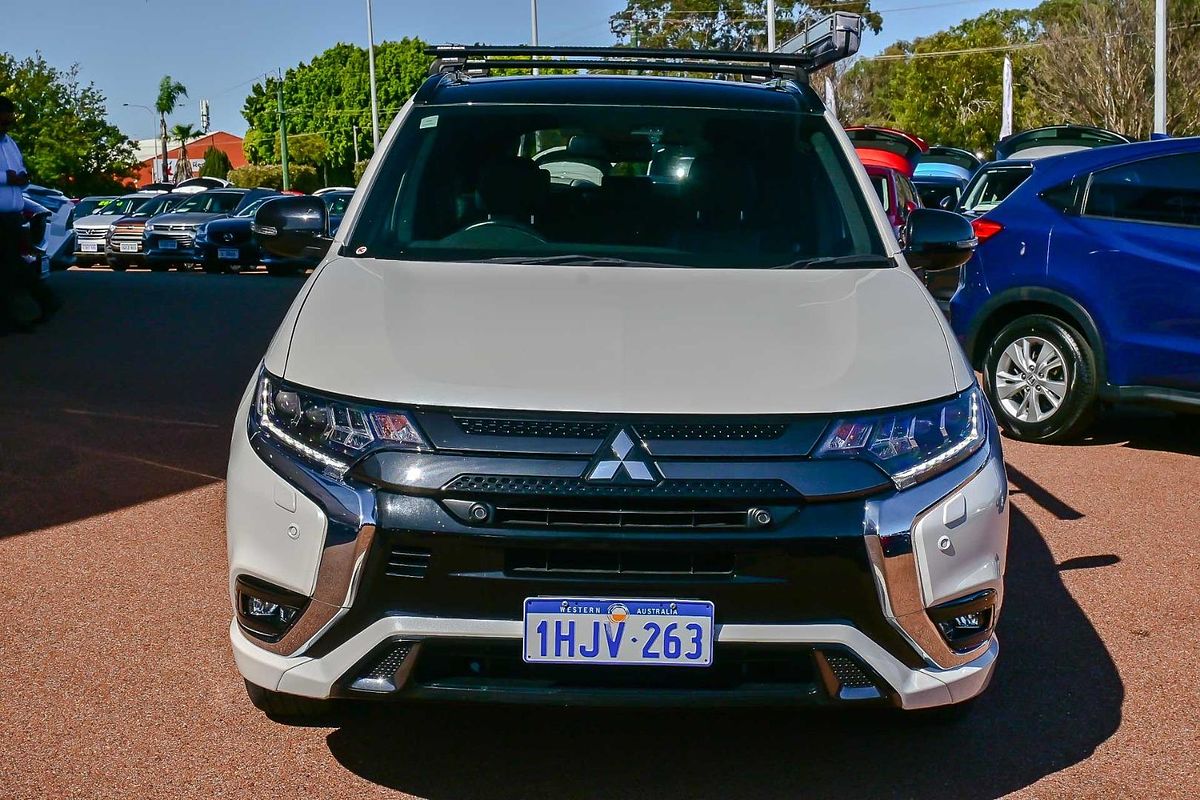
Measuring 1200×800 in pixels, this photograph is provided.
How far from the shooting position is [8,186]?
11.8 meters

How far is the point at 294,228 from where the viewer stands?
491cm

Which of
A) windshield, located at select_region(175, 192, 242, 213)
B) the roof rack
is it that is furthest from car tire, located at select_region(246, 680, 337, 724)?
windshield, located at select_region(175, 192, 242, 213)

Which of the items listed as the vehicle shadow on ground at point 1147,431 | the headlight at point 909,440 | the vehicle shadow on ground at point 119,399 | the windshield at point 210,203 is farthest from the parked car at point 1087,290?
the windshield at point 210,203

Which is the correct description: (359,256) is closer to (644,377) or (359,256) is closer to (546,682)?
(644,377)

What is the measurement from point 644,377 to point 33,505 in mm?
4271

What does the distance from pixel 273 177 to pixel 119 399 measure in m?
78.0

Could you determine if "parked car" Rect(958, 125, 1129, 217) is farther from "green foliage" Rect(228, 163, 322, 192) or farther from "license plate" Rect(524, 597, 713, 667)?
"green foliage" Rect(228, 163, 322, 192)

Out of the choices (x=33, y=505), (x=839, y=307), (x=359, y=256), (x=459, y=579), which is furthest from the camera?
(x=33, y=505)

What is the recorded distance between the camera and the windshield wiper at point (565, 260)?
4258mm

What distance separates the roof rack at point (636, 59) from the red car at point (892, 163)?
6027 mm

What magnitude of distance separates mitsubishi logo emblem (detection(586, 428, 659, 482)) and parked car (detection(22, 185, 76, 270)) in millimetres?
11266

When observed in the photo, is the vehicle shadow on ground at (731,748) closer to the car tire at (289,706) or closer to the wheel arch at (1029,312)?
the car tire at (289,706)

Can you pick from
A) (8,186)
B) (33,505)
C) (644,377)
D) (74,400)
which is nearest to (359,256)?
(644,377)

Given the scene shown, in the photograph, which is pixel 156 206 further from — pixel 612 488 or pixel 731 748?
pixel 612 488
